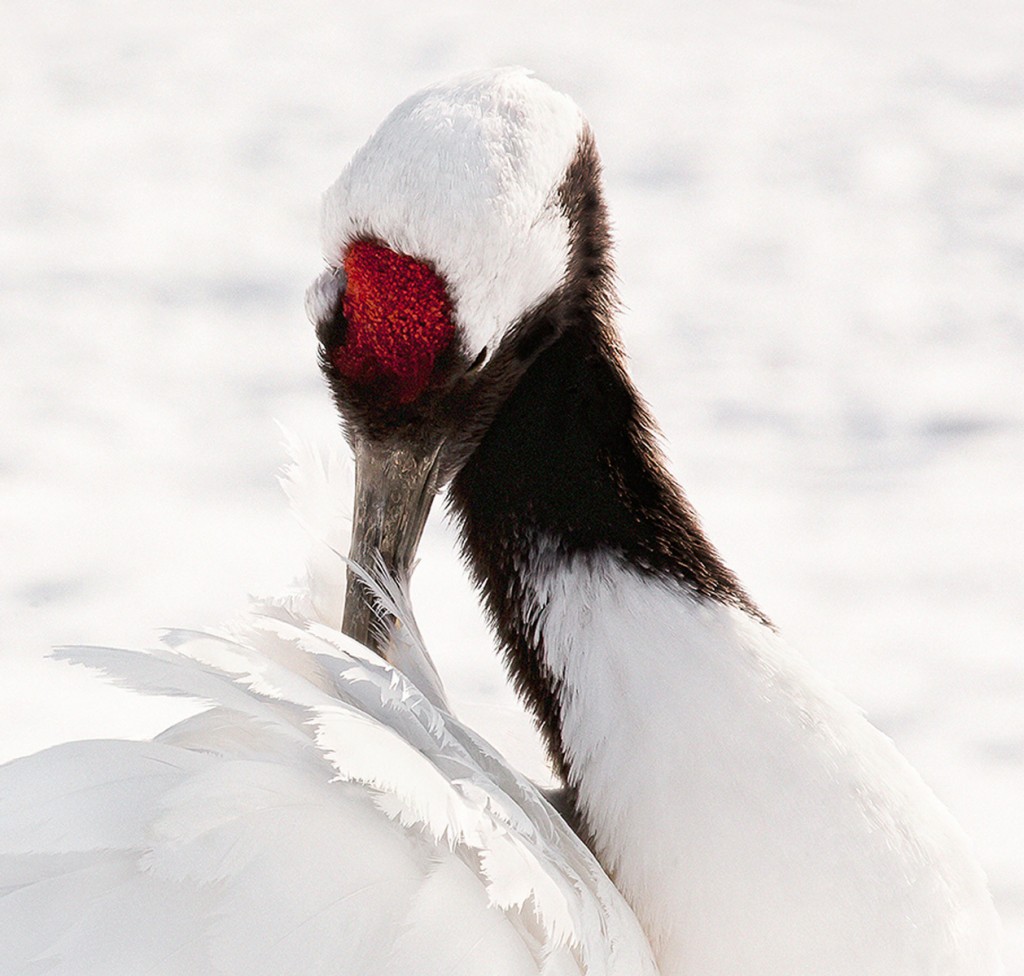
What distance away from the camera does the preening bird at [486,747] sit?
1111 mm

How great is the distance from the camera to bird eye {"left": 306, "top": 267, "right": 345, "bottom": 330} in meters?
1.33

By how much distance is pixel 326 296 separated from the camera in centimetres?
134

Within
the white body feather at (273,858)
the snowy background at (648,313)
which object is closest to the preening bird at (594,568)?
the white body feather at (273,858)

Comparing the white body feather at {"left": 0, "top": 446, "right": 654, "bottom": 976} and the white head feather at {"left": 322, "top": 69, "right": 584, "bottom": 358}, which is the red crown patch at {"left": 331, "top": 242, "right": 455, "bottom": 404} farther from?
the white body feather at {"left": 0, "top": 446, "right": 654, "bottom": 976}

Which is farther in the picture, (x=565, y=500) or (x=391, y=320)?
(x=565, y=500)

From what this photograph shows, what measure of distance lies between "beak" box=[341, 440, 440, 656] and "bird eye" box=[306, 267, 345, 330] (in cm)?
12

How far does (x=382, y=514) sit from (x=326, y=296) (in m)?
0.21

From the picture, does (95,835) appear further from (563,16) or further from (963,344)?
(563,16)

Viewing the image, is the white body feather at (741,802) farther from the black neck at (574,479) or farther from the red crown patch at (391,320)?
the red crown patch at (391,320)

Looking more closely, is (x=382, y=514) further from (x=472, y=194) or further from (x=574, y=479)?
(x=472, y=194)

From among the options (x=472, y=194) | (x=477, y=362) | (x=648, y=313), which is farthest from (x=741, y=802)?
(x=648, y=313)

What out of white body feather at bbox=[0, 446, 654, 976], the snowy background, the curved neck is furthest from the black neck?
the snowy background

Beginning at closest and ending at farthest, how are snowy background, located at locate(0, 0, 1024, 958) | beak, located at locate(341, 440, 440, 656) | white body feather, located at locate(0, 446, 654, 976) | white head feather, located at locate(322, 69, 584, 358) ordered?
white body feather, located at locate(0, 446, 654, 976) → white head feather, located at locate(322, 69, 584, 358) → beak, located at locate(341, 440, 440, 656) → snowy background, located at locate(0, 0, 1024, 958)

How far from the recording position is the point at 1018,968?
6.17 feet
